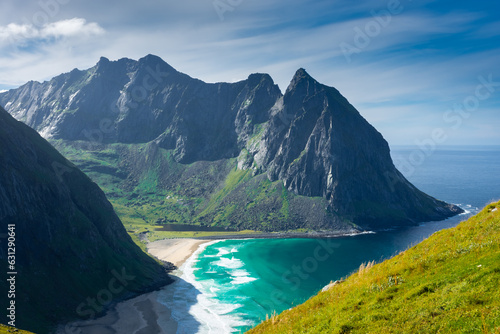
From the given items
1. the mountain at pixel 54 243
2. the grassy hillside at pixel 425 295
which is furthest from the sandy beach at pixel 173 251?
the grassy hillside at pixel 425 295

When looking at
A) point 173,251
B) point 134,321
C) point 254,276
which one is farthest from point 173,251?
point 134,321

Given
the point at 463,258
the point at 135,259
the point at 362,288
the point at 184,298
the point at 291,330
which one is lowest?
the point at 184,298

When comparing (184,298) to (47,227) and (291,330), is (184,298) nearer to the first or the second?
(47,227)

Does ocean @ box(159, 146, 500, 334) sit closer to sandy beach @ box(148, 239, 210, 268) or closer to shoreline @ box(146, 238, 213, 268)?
shoreline @ box(146, 238, 213, 268)

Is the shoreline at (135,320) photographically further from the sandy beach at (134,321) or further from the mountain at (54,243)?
the mountain at (54,243)

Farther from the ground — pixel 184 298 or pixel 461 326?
pixel 461 326

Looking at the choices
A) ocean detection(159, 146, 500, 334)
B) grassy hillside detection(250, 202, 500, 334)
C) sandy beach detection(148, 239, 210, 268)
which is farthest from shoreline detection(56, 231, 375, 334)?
grassy hillside detection(250, 202, 500, 334)

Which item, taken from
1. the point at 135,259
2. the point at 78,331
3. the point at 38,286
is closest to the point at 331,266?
the point at 135,259

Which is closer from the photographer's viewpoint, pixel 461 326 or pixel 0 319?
pixel 461 326
